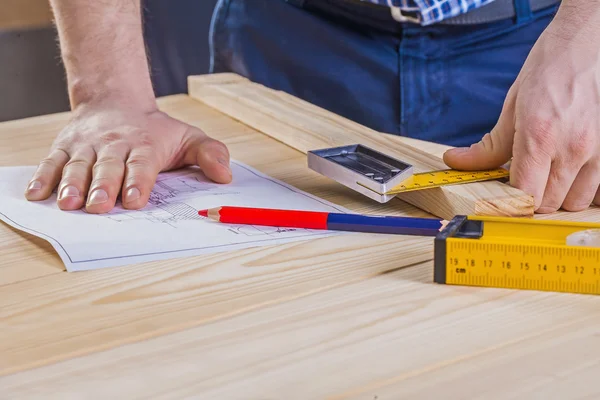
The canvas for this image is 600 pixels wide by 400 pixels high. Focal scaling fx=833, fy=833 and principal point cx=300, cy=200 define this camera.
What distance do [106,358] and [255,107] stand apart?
728 millimetres

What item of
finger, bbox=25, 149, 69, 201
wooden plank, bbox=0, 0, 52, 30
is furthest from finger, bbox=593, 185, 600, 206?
wooden plank, bbox=0, 0, 52, 30

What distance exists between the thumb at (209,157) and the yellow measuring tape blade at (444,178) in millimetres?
239

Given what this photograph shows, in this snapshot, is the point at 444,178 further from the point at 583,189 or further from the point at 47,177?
the point at 47,177

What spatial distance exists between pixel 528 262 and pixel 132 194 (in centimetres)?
47

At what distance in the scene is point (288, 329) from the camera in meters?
0.70

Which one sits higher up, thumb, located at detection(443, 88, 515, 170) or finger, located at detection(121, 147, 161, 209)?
thumb, located at detection(443, 88, 515, 170)

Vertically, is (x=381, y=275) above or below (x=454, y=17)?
below

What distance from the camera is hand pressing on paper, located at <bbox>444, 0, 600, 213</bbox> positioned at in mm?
953

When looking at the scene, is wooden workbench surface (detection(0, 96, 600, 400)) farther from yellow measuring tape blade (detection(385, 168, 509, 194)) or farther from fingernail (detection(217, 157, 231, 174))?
fingernail (detection(217, 157, 231, 174))

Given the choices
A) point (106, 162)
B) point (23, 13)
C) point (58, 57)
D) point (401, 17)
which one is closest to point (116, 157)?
point (106, 162)

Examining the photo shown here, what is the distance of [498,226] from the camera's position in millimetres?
795

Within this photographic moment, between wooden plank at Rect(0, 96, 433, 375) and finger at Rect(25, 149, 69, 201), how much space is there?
0.32 feet

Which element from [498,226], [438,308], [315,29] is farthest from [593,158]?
[315,29]

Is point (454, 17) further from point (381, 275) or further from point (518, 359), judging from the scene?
point (518, 359)
